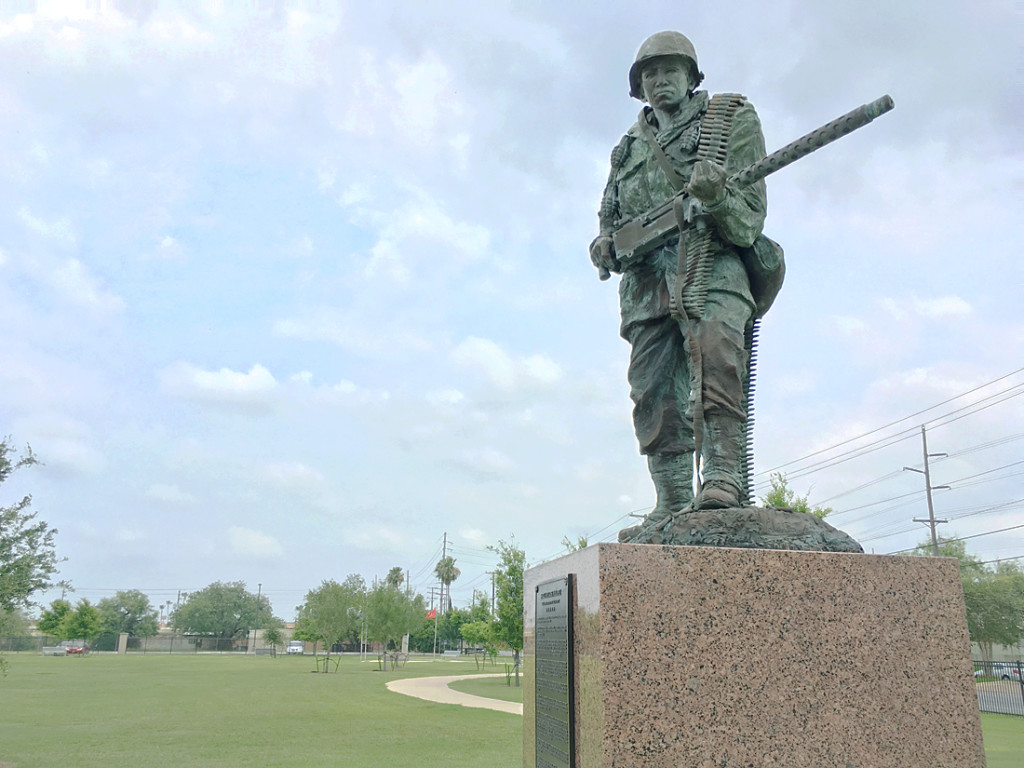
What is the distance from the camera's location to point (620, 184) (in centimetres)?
477

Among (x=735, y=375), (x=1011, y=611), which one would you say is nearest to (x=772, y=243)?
(x=735, y=375)

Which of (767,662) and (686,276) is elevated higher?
(686,276)

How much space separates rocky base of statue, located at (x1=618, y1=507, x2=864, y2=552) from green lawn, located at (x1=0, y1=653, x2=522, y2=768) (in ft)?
28.2

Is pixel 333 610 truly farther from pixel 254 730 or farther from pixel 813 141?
pixel 813 141

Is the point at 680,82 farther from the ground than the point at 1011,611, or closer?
farther from the ground

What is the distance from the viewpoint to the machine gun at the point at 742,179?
3.44 m

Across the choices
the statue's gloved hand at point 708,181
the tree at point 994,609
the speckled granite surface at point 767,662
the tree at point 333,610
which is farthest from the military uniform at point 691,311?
the tree at point 333,610

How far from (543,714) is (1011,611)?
41246mm

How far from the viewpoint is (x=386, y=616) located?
45031mm

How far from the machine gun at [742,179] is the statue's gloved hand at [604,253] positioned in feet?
0.09

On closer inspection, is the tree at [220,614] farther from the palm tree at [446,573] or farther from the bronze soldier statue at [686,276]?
the bronze soldier statue at [686,276]

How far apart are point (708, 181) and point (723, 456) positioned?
1334 mm

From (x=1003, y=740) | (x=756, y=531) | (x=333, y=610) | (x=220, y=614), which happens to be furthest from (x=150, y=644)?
(x=756, y=531)

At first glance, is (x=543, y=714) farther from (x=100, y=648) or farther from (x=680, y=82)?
(x=100, y=648)
